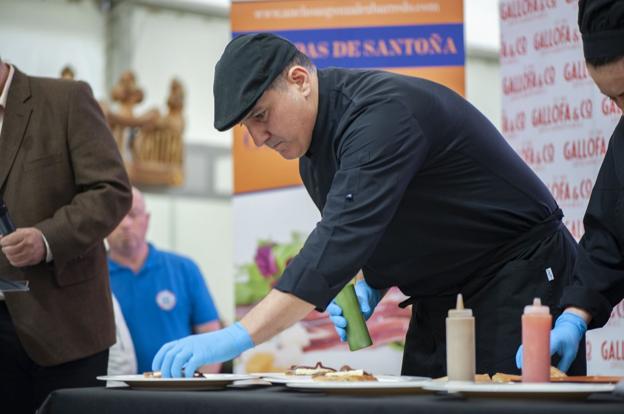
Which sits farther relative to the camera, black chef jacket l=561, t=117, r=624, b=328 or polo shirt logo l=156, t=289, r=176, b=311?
polo shirt logo l=156, t=289, r=176, b=311

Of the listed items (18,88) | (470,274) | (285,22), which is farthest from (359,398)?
(285,22)

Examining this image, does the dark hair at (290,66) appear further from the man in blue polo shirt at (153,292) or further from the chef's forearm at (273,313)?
the man in blue polo shirt at (153,292)

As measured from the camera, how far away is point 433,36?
4.17 m

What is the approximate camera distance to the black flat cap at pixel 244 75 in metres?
1.94

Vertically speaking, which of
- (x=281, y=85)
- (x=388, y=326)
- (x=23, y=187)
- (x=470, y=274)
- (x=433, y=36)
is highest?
(x=433, y=36)

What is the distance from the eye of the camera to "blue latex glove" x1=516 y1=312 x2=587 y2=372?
1.91m

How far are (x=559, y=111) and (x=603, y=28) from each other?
209cm

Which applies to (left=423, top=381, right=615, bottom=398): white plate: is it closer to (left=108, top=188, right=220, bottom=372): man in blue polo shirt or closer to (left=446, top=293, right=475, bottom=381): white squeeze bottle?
(left=446, top=293, right=475, bottom=381): white squeeze bottle

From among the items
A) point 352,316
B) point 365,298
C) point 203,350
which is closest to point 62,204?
point 365,298

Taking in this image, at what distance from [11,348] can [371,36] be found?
2.11 meters

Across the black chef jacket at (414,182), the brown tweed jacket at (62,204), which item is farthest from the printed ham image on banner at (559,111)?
the brown tweed jacket at (62,204)

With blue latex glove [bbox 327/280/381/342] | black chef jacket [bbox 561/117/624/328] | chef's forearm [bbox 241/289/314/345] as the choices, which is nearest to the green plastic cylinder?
blue latex glove [bbox 327/280/381/342]

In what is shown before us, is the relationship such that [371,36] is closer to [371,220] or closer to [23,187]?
[23,187]

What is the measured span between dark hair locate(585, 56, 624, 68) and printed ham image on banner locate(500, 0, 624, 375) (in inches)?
72.5
